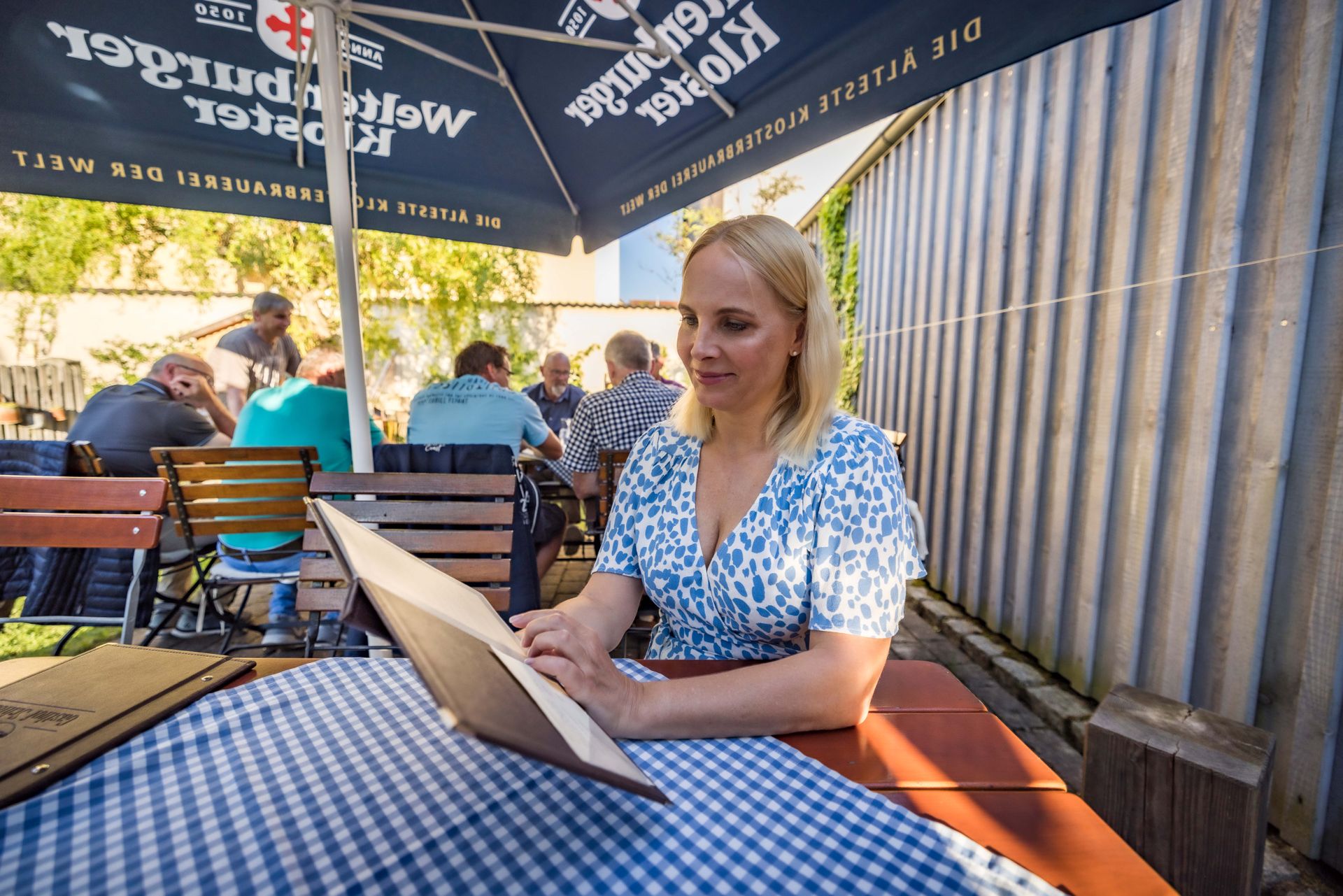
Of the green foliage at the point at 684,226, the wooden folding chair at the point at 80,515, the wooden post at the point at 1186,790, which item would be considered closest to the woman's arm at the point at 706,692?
the wooden post at the point at 1186,790

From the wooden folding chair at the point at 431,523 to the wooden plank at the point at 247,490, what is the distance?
2.78 ft

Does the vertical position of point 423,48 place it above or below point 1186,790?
above

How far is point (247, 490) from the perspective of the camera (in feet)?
9.45

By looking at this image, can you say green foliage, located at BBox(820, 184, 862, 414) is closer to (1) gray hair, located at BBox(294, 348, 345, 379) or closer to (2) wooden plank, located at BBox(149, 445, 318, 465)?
(1) gray hair, located at BBox(294, 348, 345, 379)

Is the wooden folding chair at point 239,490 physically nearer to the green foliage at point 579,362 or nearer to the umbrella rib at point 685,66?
the umbrella rib at point 685,66

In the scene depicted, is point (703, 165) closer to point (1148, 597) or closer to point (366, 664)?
point (366, 664)

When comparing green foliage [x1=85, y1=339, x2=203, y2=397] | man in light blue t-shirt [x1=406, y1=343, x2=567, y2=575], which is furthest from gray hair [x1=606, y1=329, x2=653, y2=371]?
green foliage [x1=85, y1=339, x2=203, y2=397]

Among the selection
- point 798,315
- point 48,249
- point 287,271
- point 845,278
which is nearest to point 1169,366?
point 798,315

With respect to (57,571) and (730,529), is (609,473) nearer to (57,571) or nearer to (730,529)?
(730,529)

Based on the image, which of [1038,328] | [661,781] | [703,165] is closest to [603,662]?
[661,781]

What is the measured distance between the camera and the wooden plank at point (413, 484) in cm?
216

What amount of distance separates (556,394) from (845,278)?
3.25 meters

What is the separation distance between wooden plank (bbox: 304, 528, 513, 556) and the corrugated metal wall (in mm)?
2495

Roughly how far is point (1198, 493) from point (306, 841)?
2.75 m
